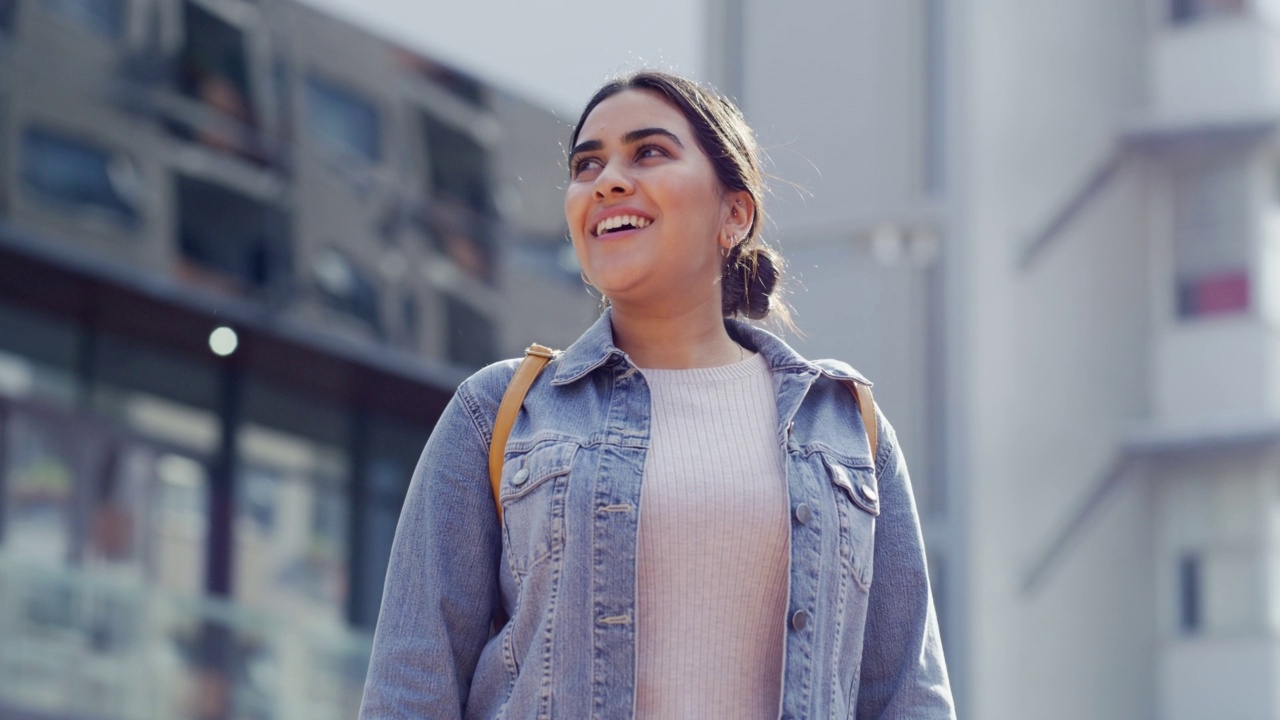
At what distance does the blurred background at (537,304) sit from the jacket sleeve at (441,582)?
18.1 feet

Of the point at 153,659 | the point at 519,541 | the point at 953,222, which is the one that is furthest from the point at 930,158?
the point at 519,541

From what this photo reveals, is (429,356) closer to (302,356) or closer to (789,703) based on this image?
(302,356)

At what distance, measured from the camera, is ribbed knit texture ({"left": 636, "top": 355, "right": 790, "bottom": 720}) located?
245 cm

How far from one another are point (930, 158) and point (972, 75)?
1.17 meters

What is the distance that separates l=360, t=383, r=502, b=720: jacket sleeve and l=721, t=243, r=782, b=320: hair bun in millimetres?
451

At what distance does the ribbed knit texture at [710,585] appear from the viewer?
2.45 meters

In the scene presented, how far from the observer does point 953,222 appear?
13.7 metres

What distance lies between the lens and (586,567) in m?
2.45

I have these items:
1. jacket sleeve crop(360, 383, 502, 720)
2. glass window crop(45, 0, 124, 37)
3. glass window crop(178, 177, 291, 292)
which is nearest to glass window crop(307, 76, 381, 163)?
glass window crop(178, 177, 291, 292)

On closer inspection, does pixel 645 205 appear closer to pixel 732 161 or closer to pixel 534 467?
pixel 732 161

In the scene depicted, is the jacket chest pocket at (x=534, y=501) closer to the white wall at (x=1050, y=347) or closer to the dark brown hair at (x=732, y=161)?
the dark brown hair at (x=732, y=161)

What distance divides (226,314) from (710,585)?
8325 mm

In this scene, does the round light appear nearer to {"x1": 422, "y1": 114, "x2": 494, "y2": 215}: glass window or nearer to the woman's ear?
{"x1": 422, "y1": 114, "x2": 494, "y2": 215}: glass window

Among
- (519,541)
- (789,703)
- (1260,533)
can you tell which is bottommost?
(789,703)
